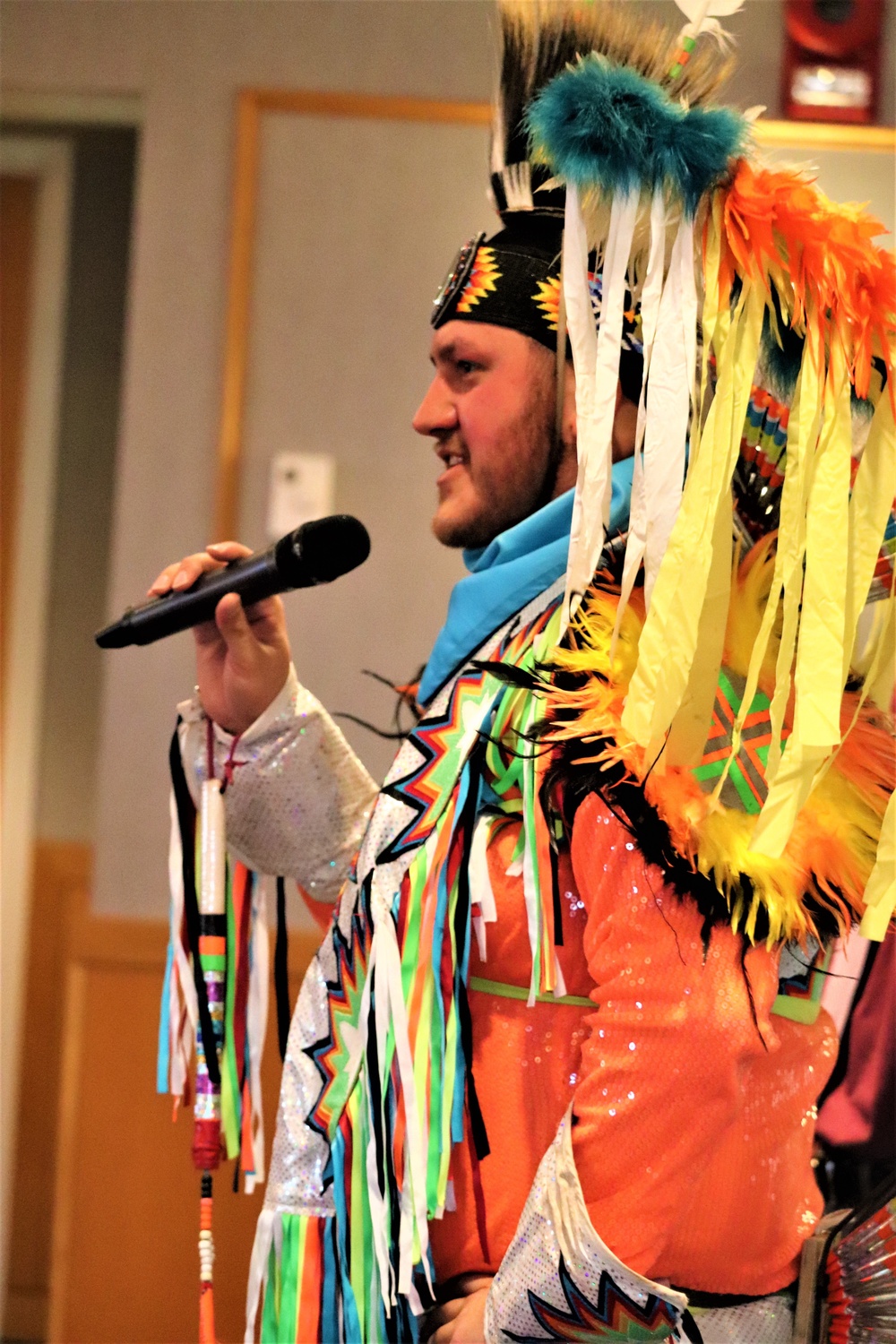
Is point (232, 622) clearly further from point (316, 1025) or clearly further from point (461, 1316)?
point (461, 1316)

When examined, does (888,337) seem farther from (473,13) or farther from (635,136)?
(473,13)

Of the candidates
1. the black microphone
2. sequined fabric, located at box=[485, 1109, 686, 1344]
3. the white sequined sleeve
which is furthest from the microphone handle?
sequined fabric, located at box=[485, 1109, 686, 1344]

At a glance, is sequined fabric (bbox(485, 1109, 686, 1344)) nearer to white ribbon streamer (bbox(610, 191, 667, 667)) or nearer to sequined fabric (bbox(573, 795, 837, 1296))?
sequined fabric (bbox(573, 795, 837, 1296))

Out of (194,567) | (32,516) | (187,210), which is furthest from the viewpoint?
(32,516)

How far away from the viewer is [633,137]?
92cm

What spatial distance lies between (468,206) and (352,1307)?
1.74 meters

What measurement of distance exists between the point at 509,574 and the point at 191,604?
0.29m

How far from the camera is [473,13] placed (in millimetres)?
2217

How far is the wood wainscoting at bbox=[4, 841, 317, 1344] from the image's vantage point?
6.79ft

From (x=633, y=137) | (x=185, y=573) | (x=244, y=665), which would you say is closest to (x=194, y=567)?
(x=185, y=573)

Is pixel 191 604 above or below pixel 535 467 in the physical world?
Answer: below

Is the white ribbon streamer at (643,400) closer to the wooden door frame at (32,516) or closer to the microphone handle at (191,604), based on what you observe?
the microphone handle at (191,604)

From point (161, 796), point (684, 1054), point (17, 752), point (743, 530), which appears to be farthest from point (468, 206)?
point (684, 1054)

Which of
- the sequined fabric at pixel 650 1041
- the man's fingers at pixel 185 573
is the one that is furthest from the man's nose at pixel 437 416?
the sequined fabric at pixel 650 1041
